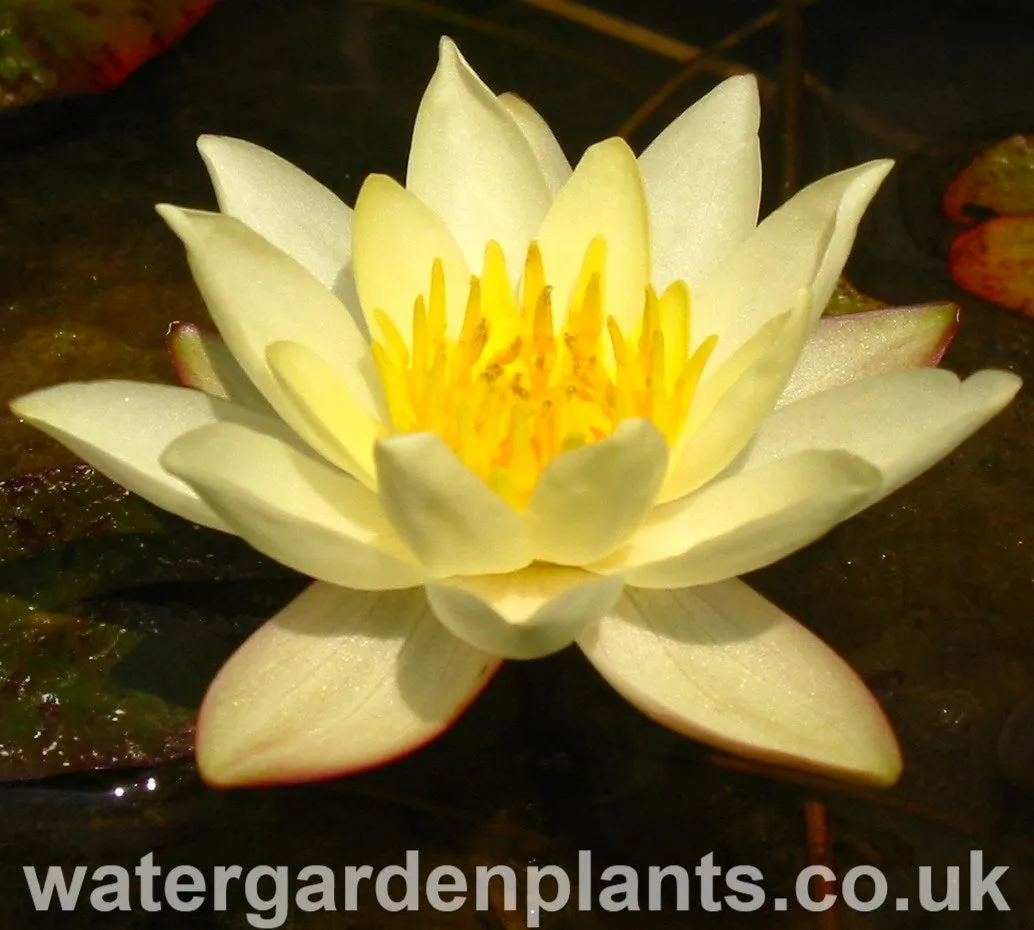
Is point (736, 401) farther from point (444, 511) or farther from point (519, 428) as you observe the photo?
point (444, 511)

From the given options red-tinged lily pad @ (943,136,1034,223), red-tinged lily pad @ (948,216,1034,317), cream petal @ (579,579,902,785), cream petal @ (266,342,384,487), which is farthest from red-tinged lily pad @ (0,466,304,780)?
red-tinged lily pad @ (943,136,1034,223)

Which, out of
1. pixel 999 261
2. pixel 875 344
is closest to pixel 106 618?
pixel 875 344

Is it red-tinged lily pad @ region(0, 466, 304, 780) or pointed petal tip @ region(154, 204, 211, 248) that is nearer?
pointed petal tip @ region(154, 204, 211, 248)

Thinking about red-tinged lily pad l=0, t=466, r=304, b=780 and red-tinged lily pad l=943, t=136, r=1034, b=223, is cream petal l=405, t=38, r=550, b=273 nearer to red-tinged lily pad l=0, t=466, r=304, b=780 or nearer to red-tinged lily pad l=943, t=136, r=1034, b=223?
red-tinged lily pad l=0, t=466, r=304, b=780

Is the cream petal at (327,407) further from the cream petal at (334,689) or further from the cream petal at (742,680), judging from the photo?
the cream petal at (742,680)

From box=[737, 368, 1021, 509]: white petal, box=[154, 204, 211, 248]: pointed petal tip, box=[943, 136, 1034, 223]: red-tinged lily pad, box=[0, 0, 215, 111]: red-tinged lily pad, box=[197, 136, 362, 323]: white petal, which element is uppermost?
box=[0, 0, 215, 111]: red-tinged lily pad

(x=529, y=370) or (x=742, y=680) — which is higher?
(x=529, y=370)
